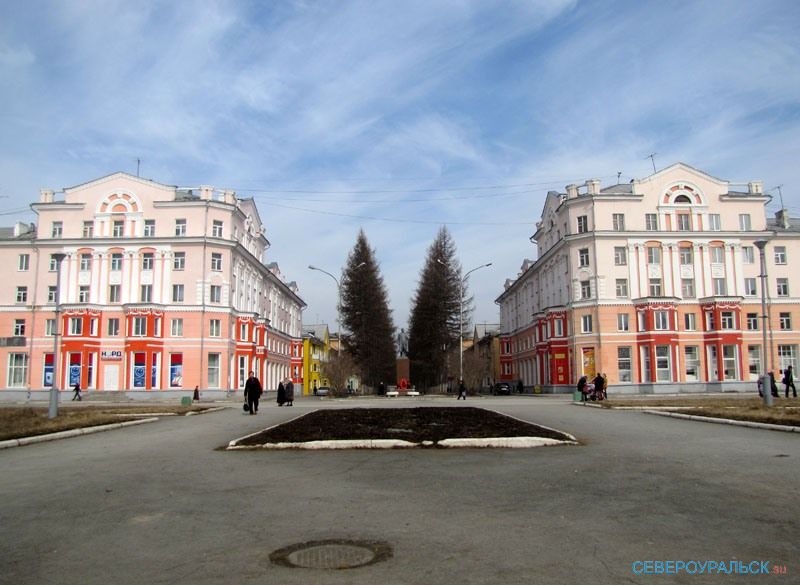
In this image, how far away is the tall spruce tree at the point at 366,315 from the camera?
72375 millimetres

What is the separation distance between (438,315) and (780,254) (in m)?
35.2

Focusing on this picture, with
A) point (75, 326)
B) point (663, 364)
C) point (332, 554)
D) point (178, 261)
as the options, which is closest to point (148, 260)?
point (178, 261)

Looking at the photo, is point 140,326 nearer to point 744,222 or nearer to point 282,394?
point 282,394

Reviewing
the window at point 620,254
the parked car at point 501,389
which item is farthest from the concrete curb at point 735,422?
the parked car at point 501,389

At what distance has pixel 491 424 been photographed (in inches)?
690

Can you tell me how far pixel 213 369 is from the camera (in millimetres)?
55438

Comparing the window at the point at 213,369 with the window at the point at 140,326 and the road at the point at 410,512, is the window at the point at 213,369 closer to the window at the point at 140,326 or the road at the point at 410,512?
the window at the point at 140,326

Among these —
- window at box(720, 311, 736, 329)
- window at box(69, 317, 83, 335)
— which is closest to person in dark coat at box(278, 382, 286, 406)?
window at box(69, 317, 83, 335)

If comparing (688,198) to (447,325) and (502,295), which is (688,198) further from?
(502,295)

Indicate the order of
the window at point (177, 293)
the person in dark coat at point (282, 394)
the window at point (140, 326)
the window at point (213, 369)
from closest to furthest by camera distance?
1. the person in dark coat at point (282, 394)
2. the window at point (140, 326)
3. the window at point (213, 369)
4. the window at point (177, 293)

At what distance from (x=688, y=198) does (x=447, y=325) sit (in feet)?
95.2

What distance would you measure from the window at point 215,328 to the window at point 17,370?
55.6 ft

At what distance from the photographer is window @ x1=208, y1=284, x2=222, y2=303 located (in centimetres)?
5612

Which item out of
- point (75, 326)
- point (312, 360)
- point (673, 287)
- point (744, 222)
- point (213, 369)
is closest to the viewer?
point (75, 326)
